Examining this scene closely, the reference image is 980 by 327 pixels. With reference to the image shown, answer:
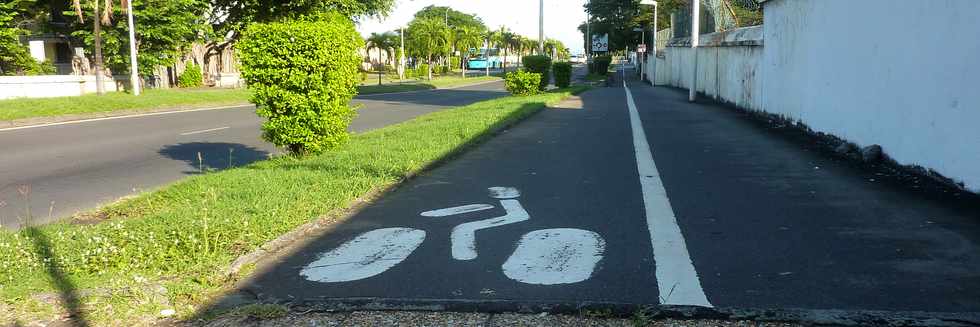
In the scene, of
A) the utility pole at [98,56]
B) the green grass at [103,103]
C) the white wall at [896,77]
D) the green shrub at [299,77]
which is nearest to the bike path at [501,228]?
the green shrub at [299,77]

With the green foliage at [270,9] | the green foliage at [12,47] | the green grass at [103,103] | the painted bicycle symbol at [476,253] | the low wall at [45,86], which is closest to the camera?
the painted bicycle symbol at [476,253]

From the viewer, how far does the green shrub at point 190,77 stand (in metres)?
40.5

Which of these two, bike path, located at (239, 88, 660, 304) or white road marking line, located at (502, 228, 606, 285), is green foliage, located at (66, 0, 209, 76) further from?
white road marking line, located at (502, 228, 606, 285)

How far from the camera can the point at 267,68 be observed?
9508mm

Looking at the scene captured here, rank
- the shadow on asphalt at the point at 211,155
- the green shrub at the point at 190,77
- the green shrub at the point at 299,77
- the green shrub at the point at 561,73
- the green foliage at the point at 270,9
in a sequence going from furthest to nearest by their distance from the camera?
the green shrub at the point at 190,77, the green shrub at the point at 561,73, the green foliage at the point at 270,9, the shadow on asphalt at the point at 211,155, the green shrub at the point at 299,77

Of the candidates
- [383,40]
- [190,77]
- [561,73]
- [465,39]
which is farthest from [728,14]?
[465,39]

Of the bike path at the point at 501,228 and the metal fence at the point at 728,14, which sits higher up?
the metal fence at the point at 728,14

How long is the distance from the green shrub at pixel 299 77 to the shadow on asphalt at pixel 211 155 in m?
1.50

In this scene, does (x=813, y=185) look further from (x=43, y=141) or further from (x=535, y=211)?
(x=43, y=141)

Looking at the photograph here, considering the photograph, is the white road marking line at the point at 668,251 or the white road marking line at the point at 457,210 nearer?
the white road marking line at the point at 668,251

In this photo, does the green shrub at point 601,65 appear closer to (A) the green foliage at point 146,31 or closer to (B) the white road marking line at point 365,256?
(A) the green foliage at point 146,31

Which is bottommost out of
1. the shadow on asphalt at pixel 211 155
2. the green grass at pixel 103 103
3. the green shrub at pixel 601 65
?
the shadow on asphalt at pixel 211 155

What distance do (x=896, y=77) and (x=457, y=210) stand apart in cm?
578

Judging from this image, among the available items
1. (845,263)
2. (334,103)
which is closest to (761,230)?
(845,263)
